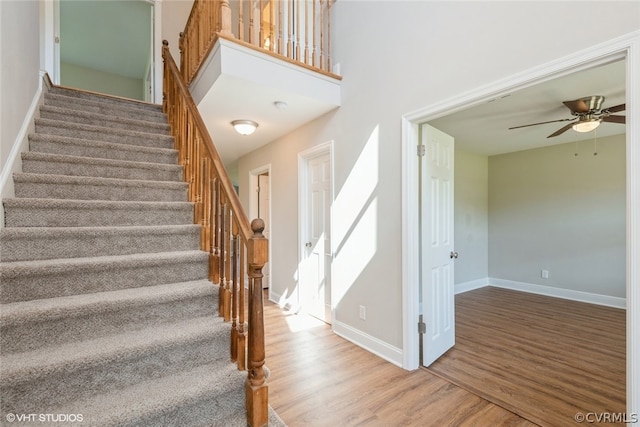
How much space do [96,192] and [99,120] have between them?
49.8 inches

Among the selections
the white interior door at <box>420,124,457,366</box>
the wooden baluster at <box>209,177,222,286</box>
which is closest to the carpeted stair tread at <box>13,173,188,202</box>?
the wooden baluster at <box>209,177,222,286</box>

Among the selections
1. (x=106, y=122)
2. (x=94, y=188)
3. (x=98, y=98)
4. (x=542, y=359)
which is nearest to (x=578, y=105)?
(x=542, y=359)

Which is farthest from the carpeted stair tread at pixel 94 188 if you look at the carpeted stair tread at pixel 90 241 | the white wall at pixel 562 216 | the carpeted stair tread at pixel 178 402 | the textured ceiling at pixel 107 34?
the white wall at pixel 562 216

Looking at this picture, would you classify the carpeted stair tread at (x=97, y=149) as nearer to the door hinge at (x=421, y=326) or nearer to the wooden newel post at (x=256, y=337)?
the wooden newel post at (x=256, y=337)

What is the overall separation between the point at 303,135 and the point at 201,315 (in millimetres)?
2550

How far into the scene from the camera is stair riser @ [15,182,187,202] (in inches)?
78.6

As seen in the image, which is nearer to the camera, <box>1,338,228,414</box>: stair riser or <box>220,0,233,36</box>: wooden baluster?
<box>1,338,228,414</box>: stair riser

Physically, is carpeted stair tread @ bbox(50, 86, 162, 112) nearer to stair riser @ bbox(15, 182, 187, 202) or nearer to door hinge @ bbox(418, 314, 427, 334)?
stair riser @ bbox(15, 182, 187, 202)

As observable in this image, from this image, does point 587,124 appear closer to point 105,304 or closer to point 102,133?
point 105,304

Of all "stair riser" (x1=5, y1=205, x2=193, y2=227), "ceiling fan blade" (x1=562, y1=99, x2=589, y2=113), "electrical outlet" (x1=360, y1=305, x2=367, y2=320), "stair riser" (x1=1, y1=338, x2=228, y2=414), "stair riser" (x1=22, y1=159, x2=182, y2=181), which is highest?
"ceiling fan blade" (x1=562, y1=99, x2=589, y2=113)

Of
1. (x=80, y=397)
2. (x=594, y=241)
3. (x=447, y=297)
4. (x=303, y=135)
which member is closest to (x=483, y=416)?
(x=447, y=297)

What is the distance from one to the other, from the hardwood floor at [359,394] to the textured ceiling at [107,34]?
18.1 feet

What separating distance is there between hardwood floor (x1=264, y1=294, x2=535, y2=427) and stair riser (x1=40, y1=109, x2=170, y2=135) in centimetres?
265

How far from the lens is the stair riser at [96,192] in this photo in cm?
200
